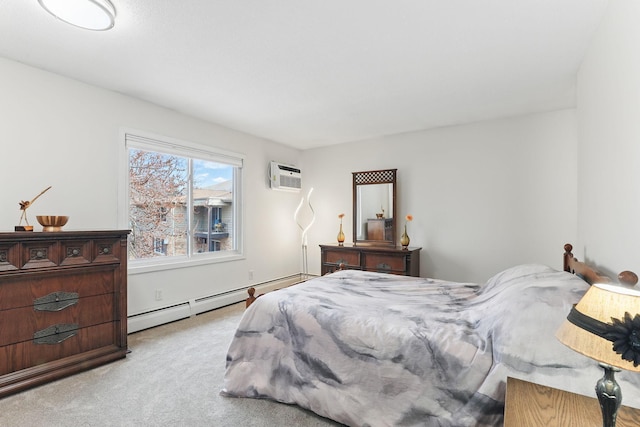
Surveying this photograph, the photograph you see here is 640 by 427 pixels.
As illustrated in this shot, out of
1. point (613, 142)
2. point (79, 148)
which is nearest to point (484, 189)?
point (613, 142)

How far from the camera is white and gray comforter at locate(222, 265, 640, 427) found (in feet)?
4.27

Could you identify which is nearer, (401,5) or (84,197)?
(401,5)

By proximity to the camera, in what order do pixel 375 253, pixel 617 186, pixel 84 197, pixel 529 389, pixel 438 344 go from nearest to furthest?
pixel 529 389 → pixel 438 344 → pixel 617 186 → pixel 84 197 → pixel 375 253

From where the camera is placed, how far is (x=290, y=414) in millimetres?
1895

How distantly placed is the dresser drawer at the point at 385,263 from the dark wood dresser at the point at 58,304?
281 cm

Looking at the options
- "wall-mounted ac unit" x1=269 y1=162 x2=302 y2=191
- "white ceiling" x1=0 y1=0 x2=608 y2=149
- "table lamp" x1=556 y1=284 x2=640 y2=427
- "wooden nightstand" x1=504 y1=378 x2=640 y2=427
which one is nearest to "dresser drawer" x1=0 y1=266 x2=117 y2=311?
"white ceiling" x1=0 y1=0 x2=608 y2=149

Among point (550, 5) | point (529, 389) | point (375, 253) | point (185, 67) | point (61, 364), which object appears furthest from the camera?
point (375, 253)

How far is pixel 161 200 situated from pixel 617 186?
13.0 ft

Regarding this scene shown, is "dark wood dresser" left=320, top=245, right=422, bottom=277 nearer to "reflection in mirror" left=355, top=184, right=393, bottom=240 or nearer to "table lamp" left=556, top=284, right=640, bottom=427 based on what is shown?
"reflection in mirror" left=355, top=184, right=393, bottom=240

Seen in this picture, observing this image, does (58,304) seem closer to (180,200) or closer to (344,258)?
(180,200)

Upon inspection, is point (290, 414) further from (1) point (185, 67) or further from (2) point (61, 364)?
(1) point (185, 67)

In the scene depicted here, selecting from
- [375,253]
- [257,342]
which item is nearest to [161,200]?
[257,342]

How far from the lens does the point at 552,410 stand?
99 cm

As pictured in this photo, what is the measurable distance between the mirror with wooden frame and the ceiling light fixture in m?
3.51
